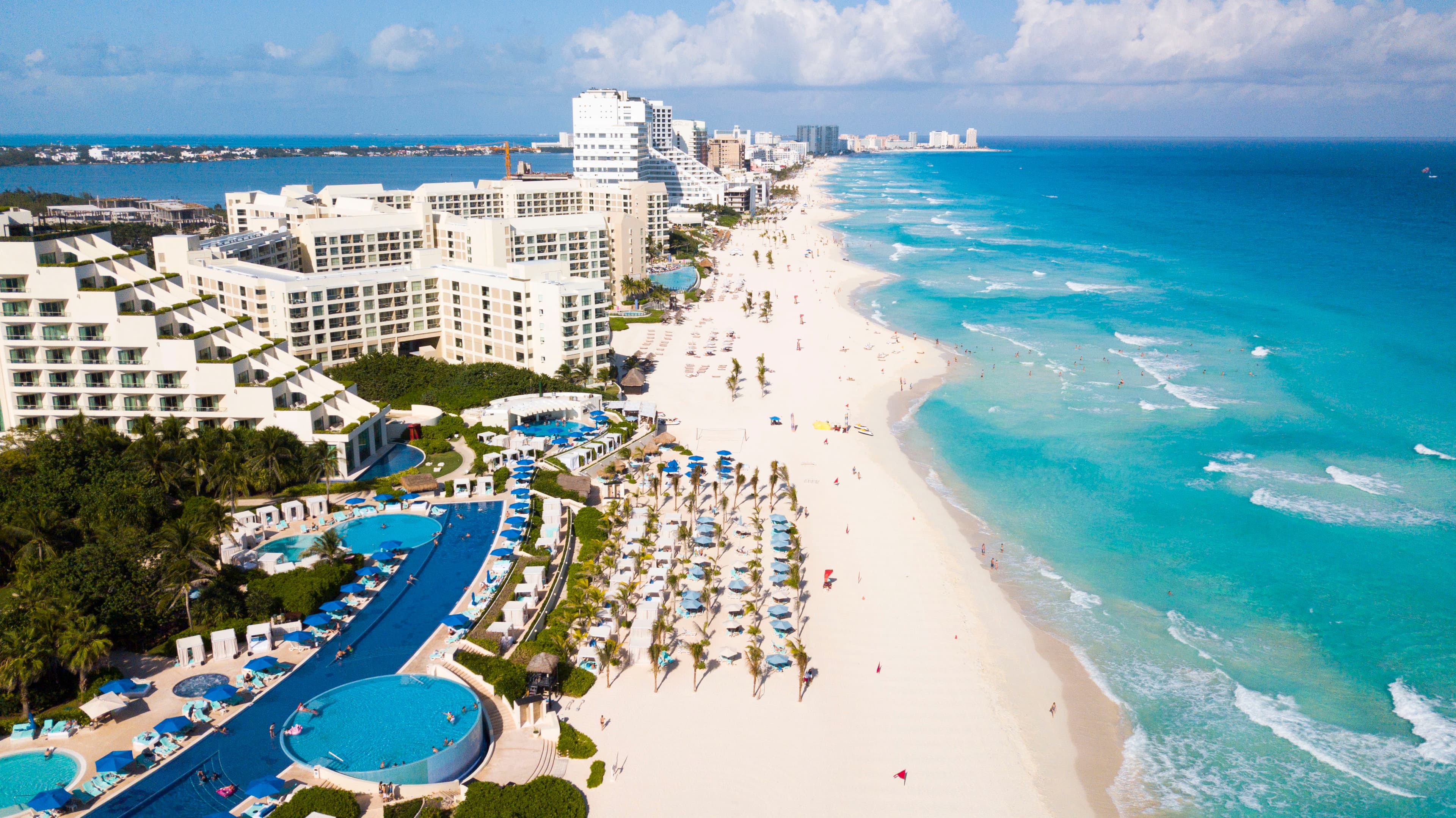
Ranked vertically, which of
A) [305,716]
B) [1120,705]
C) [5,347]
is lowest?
[1120,705]

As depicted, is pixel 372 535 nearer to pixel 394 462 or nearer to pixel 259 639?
pixel 259 639

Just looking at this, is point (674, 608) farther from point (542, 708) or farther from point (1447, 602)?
point (1447, 602)

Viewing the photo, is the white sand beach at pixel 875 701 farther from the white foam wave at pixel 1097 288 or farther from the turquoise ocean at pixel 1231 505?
the white foam wave at pixel 1097 288

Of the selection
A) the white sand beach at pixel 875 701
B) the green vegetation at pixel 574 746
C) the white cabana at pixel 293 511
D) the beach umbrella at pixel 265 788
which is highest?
the white cabana at pixel 293 511

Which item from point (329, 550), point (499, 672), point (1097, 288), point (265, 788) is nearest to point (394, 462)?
point (329, 550)

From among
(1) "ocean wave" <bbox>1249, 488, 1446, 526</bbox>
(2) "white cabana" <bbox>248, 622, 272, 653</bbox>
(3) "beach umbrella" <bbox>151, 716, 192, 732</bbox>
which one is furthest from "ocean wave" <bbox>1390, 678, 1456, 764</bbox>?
(2) "white cabana" <bbox>248, 622, 272, 653</bbox>

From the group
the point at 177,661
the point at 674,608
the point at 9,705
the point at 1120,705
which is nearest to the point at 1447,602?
the point at 1120,705

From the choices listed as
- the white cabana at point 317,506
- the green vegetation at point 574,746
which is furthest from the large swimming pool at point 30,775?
the white cabana at point 317,506
